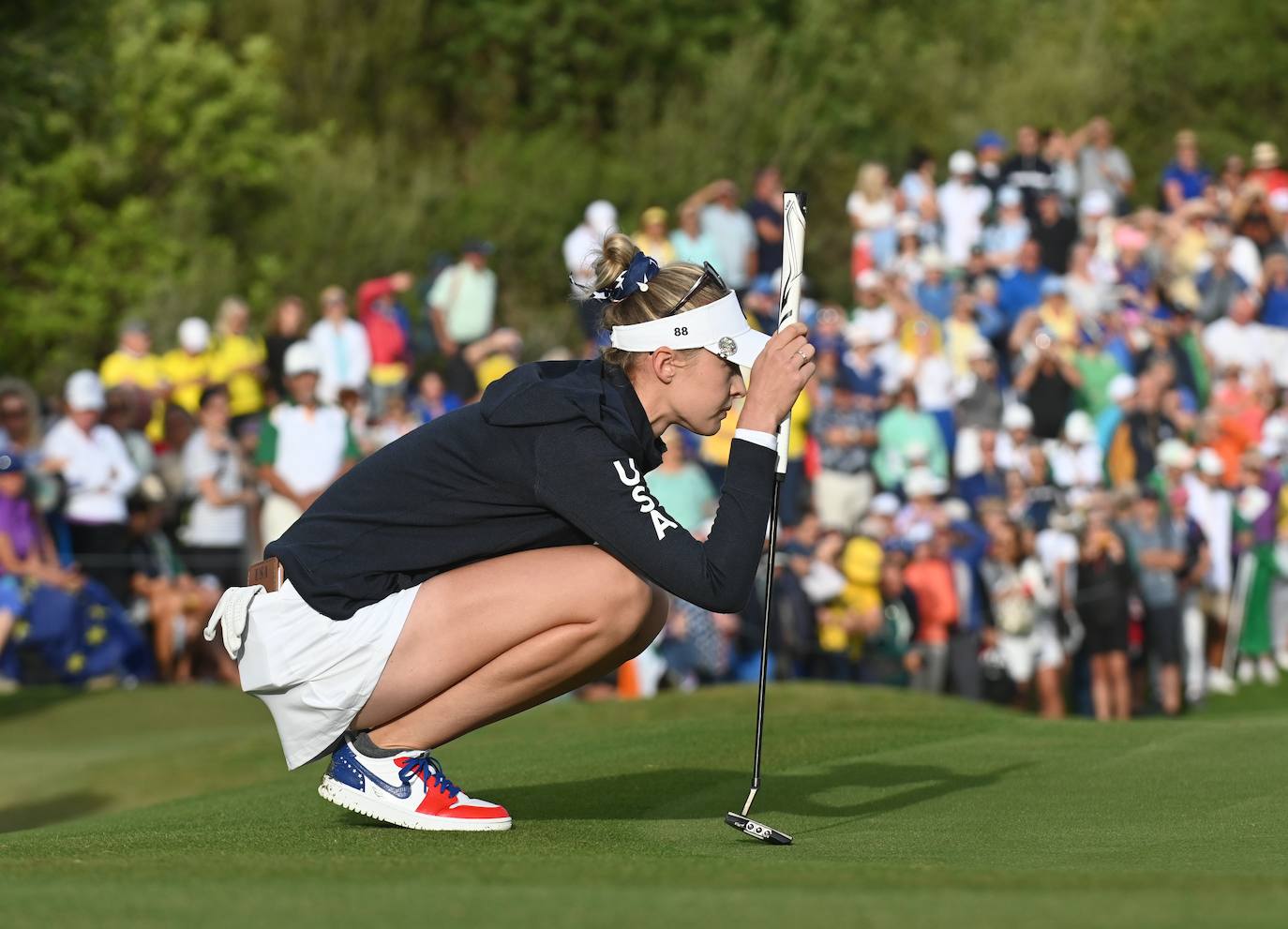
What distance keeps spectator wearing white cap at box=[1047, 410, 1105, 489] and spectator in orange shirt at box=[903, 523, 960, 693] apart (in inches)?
97.0

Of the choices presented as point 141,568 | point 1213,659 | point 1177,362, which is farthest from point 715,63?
point 141,568

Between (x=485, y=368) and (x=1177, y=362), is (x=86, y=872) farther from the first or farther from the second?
(x=1177, y=362)

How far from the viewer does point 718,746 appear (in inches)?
339

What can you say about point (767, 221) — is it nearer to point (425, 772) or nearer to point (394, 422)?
point (394, 422)

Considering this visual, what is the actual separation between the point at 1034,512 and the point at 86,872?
12.8 m

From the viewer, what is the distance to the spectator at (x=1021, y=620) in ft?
51.3

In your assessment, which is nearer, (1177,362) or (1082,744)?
(1082,744)

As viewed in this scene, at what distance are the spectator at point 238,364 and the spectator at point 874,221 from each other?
22.4ft

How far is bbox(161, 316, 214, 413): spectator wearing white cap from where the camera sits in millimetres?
16777

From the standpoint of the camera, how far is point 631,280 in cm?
591

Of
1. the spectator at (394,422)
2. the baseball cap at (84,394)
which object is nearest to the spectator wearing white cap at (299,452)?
the spectator at (394,422)

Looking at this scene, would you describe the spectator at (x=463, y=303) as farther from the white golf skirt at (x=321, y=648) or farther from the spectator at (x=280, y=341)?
the white golf skirt at (x=321, y=648)

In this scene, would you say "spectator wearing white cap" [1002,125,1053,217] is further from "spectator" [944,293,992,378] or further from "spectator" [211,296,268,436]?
"spectator" [211,296,268,436]

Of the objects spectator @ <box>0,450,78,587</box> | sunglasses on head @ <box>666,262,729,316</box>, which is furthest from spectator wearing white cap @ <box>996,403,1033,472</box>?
sunglasses on head @ <box>666,262,729,316</box>
